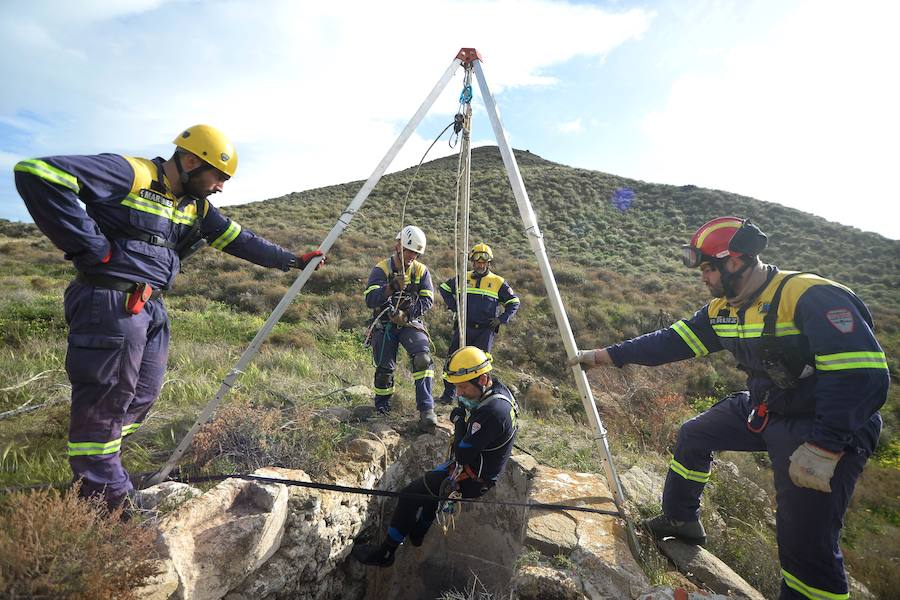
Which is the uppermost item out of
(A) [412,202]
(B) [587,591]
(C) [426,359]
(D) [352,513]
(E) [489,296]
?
(A) [412,202]

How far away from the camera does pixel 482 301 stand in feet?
20.9

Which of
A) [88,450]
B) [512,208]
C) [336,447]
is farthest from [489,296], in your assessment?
[512,208]

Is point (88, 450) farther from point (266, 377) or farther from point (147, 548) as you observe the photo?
point (266, 377)

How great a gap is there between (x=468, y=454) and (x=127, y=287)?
8.67 ft

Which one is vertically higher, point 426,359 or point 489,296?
point 489,296

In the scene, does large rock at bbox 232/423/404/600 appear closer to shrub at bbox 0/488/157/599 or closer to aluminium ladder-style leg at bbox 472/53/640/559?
shrub at bbox 0/488/157/599

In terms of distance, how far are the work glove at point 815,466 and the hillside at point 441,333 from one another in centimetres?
157

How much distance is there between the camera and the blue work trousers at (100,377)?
2477 mm

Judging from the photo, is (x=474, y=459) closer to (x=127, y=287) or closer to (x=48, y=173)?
(x=127, y=287)

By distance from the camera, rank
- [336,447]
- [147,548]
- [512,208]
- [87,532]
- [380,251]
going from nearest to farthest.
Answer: [87,532]
[147,548]
[336,447]
[380,251]
[512,208]

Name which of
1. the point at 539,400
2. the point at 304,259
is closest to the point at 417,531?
the point at 304,259

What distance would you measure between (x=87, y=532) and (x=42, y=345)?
6029mm

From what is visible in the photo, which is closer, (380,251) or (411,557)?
(411,557)

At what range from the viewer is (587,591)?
2.88m
